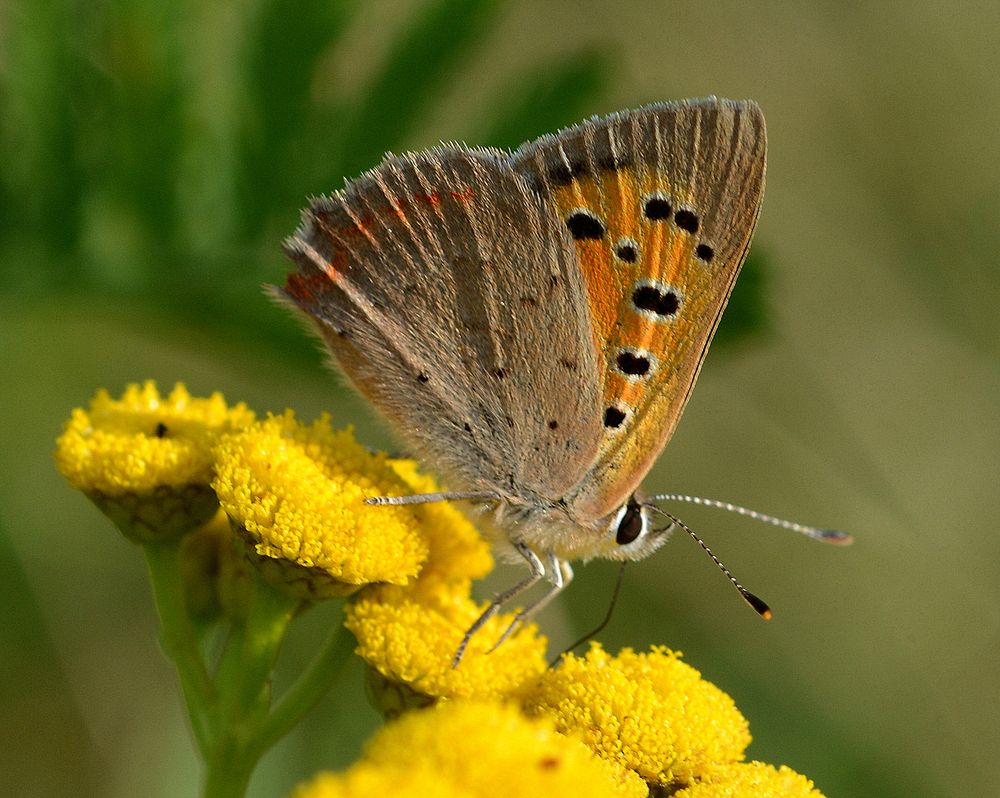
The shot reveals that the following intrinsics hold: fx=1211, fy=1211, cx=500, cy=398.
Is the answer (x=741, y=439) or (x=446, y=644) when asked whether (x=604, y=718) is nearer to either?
(x=446, y=644)

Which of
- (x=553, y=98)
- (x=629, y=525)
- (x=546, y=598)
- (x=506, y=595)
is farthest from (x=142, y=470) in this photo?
(x=553, y=98)

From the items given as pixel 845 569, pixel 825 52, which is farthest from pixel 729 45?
pixel 845 569

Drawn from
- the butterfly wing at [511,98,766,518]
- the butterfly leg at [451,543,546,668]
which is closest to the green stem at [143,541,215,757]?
the butterfly leg at [451,543,546,668]

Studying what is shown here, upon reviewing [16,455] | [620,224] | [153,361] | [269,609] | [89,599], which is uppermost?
[620,224]

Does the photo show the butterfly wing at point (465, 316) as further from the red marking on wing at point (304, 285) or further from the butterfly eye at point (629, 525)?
the butterfly eye at point (629, 525)

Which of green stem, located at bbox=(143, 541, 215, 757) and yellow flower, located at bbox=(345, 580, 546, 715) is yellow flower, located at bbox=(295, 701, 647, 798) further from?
green stem, located at bbox=(143, 541, 215, 757)
